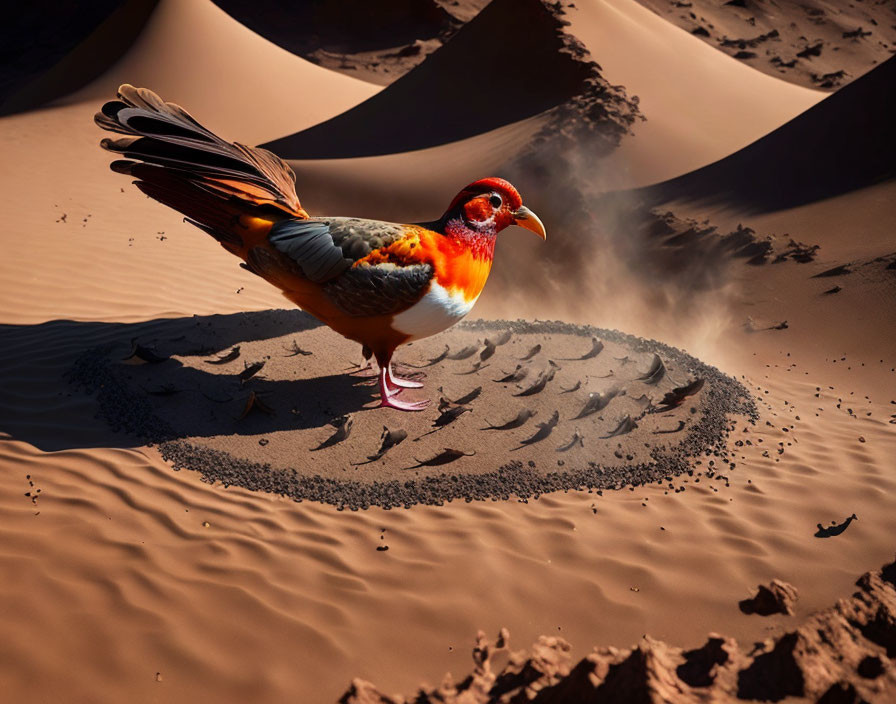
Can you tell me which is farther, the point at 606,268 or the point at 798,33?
the point at 798,33

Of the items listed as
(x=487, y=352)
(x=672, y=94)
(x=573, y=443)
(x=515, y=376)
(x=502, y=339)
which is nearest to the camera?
(x=573, y=443)

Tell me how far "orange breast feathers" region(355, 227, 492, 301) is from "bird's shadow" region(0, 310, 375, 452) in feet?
4.11

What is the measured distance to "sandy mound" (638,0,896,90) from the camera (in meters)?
25.9

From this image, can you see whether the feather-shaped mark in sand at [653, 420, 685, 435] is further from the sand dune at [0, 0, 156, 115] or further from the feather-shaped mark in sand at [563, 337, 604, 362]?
the sand dune at [0, 0, 156, 115]

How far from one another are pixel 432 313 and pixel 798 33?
3343 centimetres

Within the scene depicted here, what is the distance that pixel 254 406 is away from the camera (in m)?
4.72

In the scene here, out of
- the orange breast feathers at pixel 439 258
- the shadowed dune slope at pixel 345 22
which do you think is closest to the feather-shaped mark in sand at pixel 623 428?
the orange breast feathers at pixel 439 258

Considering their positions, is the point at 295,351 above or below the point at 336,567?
above

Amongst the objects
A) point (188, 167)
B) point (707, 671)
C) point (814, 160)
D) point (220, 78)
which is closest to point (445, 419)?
point (188, 167)

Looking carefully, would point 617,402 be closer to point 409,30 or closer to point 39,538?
point 39,538

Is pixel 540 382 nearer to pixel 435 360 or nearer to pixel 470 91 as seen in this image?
pixel 435 360

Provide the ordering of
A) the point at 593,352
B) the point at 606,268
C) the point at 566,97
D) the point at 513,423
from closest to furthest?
the point at 513,423
the point at 593,352
the point at 606,268
the point at 566,97

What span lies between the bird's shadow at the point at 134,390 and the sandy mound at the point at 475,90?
988cm

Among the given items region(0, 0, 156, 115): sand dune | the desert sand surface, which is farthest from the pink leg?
region(0, 0, 156, 115): sand dune
